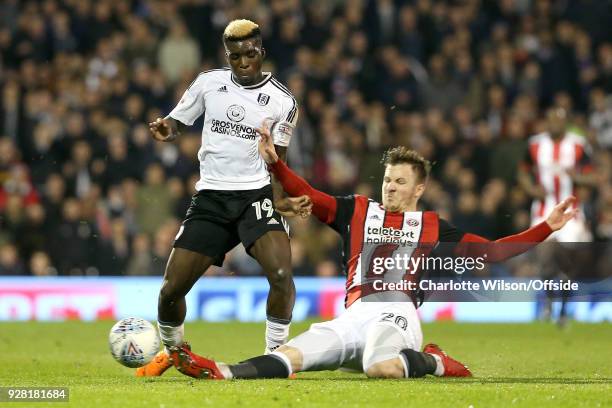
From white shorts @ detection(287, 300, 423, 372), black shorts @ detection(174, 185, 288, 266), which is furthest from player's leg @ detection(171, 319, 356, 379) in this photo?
black shorts @ detection(174, 185, 288, 266)

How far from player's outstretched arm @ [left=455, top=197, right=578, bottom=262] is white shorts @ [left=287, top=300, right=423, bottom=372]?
58 centimetres

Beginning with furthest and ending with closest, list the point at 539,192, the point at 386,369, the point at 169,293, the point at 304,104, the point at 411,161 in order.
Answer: the point at 304,104
the point at 539,192
the point at 169,293
the point at 411,161
the point at 386,369

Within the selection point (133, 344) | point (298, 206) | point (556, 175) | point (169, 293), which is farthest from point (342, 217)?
point (556, 175)

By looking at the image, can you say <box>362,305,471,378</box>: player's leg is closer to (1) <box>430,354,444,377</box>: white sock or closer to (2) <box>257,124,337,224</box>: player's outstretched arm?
(1) <box>430,354,444,377</box>: white sock

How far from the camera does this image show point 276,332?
881 centimetres

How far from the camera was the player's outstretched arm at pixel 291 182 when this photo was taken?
805 cm

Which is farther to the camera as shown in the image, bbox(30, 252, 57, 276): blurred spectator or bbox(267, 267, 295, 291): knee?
bbox(30, 252, 57, 276): blurred spectator

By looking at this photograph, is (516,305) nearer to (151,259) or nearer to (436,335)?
(436,335)

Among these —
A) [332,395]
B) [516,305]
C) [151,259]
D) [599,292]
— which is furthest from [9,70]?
[332,395]

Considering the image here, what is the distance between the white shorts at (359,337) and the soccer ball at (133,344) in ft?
3.46

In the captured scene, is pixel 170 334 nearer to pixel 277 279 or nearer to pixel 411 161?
pixel 277 279

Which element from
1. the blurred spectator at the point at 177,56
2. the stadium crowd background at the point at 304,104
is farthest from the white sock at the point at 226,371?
the blurred spectator at the point at 177,56

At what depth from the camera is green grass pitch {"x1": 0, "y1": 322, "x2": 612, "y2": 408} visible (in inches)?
271

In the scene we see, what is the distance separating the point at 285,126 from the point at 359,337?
1.67m
